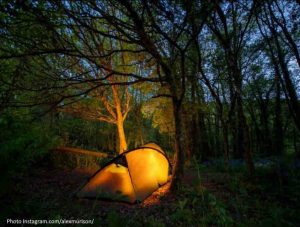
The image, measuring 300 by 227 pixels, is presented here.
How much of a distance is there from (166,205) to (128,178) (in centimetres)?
137

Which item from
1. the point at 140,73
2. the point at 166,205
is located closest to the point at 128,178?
the point at 166,205

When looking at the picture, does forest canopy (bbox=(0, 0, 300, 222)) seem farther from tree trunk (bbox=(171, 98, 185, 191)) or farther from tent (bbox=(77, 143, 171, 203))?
tent (bbox=(77, 143, 171, 203))

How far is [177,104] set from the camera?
558 cm

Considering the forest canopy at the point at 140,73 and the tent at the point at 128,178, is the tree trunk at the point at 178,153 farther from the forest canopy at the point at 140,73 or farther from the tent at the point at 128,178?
the tent at the point at 128,178

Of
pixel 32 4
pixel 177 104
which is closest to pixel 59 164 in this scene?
pixel 177 104

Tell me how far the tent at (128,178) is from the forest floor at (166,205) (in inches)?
8.4

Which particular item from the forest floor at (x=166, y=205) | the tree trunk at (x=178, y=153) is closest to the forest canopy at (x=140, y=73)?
the tree trunk at (x=178, y=153)

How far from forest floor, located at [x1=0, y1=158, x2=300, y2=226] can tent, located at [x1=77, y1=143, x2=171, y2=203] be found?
21cm

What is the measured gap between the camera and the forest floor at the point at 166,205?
344 centimetres

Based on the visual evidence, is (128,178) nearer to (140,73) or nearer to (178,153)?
(178,153)

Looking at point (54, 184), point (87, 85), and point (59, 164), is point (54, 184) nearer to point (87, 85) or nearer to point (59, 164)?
point (59, 164)

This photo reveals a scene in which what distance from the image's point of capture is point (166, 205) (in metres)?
4.52

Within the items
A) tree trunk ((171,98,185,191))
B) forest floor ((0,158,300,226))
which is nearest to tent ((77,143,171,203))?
forest floor ((0,158,300,226))

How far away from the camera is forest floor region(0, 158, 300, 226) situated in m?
3.44
